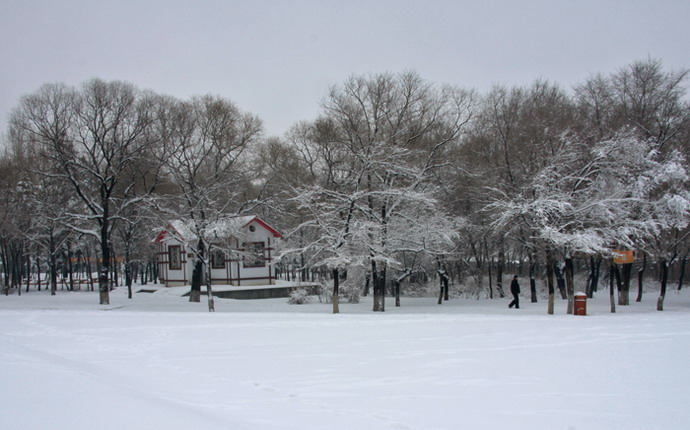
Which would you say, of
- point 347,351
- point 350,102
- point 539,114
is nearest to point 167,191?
point 350,102

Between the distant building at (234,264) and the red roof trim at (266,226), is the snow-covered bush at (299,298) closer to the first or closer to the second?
the distant building at (234,264)

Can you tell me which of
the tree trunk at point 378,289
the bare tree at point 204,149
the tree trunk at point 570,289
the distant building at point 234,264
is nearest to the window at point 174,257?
the distant building at point 234,264

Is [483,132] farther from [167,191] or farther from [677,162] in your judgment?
[167,191]

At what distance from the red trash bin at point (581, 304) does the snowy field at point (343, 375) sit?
3360 mm

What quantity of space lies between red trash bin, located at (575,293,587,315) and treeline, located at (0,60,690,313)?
1.52m

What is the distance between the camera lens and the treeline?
2127 centimetres

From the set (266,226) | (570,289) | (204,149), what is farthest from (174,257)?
(570,289)

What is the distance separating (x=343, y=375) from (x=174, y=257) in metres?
31.7

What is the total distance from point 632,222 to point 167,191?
32207 mm

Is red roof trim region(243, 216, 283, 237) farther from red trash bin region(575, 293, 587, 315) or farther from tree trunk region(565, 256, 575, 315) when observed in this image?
red trash bin region(575, 293, 587, 315)

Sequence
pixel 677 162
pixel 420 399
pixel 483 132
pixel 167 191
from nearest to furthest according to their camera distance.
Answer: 1. pixel 420 399
2. pixel 677 162
3. pixel 483 132
4. pixel 167 191

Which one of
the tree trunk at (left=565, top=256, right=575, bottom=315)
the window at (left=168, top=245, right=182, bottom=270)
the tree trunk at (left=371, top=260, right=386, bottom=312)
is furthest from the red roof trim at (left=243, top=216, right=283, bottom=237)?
the tree trunk at (left=565, top=256, right=575, bottom=315)

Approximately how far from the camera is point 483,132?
105ft

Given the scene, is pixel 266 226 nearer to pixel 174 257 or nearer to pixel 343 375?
pixel 174 257
